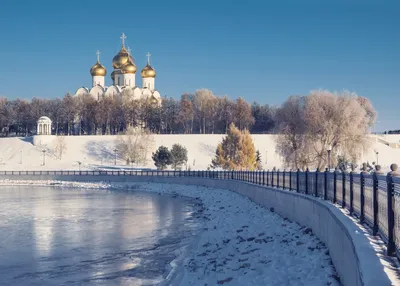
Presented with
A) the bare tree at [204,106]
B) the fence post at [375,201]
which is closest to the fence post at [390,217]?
the fence post at [375,201]

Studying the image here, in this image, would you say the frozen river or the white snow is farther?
Result: the white snow

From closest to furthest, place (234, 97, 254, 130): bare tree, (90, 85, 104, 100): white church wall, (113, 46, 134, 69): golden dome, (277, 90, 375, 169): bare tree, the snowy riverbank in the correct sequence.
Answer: the snowy riverbank
(277, 90, 375, 169): bare tree
(234, 97, 254, 130): bare tree
(90, 85, 104, 100): white church wall
(113, 46, 134, 69): golden dome

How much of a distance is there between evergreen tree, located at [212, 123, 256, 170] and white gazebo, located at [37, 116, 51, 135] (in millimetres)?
48904

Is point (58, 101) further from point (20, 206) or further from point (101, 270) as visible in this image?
point (101, 270)

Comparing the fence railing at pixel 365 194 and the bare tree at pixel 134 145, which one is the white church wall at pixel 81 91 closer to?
the bare tree at pixel 134 145

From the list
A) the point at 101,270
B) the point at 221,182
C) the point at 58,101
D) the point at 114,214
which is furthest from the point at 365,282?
the point at 58,101

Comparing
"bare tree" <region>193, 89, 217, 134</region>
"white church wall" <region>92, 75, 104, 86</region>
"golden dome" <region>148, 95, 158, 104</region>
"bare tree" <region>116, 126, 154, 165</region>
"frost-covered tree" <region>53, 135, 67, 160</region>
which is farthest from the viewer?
"white church wall" <region>92, 75, 104, 86</region>

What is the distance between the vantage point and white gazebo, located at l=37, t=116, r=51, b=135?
386 ft

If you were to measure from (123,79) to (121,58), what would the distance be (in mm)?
5375

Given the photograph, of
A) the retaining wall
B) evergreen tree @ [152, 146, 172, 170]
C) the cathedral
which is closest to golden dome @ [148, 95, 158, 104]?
the cathedral

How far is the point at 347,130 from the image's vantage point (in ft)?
170

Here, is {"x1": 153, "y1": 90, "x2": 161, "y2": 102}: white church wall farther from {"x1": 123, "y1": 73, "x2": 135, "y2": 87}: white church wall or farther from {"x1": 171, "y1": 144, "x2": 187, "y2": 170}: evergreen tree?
{"x1": 171, "y1": 144, "x2": 187, "y2": 170}: evergreen tree

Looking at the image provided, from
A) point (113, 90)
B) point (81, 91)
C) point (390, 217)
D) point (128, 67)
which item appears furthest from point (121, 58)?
point (390, 217)

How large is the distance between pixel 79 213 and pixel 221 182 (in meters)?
17.8
